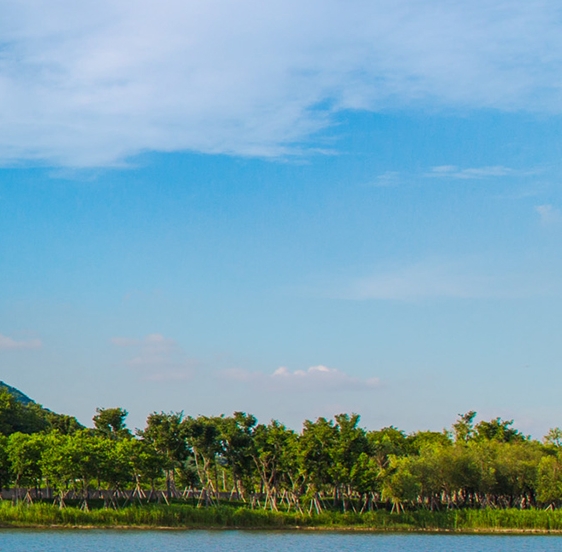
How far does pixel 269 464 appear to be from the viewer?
81.8m

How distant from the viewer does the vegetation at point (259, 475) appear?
68688 millimetres

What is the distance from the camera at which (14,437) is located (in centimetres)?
7150

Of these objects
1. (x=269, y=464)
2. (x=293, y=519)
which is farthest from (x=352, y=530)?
(x=269, y=464)

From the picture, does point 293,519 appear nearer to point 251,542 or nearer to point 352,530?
point 352,530

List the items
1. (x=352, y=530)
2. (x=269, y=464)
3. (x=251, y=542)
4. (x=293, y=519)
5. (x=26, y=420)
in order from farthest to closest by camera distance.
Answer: (x=26, y=420) → (x=269, y=464) → (x=293, y=519) → (x=352, y=530) → (x=251, y=542)

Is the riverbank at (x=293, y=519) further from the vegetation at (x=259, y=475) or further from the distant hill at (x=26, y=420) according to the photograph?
the distant hill at (x=26, y=420)

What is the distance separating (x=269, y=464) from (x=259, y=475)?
2079 mm

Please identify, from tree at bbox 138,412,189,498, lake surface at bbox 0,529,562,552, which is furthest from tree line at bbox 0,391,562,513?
lake surface at bbox 0,529,562,552

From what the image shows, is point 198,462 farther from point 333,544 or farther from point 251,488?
point 333,544

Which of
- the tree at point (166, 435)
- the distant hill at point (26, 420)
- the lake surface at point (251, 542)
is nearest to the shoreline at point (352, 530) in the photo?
the lake surface at point (251, 542)

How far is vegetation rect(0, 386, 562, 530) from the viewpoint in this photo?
225 ft

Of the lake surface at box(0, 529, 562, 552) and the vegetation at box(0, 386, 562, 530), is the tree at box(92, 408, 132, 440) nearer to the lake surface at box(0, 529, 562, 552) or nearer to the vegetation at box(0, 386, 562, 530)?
the vegetation at box(0, 386, 562, 530)

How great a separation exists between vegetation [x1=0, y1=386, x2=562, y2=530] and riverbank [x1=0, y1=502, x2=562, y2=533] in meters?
0.09

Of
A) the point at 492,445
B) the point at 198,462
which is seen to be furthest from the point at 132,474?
the point at 492,445
